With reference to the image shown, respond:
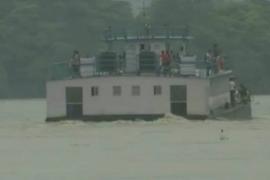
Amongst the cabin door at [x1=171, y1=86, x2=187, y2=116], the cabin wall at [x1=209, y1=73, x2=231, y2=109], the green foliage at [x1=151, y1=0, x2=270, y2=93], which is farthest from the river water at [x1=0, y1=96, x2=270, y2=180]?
the green foliage at [x1=151, y1=0, x2=270, y2=93]

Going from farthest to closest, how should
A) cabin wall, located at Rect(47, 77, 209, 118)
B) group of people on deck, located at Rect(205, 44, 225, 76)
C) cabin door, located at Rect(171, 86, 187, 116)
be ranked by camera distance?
group of people on deck, located at Rect(205, 44, 225, 76) → cabin door, located at Rect(171, 86, 187, 116) → cabin wall, located at Rect(47, 77, 209, 118)

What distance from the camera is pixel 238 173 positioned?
3747cm

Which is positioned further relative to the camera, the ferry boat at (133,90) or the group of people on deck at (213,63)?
the group of people on deck at (213,63)

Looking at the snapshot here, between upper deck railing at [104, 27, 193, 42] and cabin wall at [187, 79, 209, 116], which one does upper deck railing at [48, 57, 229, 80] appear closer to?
cabin wall at [187, 79, 209, 116]

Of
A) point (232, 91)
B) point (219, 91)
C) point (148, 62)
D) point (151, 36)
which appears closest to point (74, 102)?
point (148, 62)

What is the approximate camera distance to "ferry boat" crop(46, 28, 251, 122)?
59656 mm

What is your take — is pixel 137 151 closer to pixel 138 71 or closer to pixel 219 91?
pixel 138 71

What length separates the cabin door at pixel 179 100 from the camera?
59.9m

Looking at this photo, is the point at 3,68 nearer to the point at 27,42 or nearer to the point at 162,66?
the point at 27,42

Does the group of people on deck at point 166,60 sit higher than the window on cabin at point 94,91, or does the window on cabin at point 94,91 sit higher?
the group of people on deck at point 166,60

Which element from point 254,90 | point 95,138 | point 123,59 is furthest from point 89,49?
point 95,138

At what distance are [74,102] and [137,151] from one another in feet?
52.1

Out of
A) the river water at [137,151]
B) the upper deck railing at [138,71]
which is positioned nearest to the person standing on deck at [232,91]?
the upper deck railing at [138,71]

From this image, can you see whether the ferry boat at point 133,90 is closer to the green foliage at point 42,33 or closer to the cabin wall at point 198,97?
the cabin wall at point 198,97
